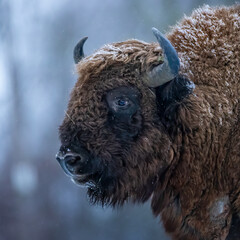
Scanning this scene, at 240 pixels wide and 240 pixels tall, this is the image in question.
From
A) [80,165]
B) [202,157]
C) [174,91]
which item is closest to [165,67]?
[174,91]

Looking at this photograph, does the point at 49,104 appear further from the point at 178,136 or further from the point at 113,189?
the point at 178,136

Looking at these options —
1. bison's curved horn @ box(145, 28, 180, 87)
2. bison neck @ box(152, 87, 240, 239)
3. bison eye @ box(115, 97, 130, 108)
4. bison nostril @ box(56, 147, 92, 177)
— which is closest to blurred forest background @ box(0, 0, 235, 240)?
bison neck @ box(152, 87, 240, 239)

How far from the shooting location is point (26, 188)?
11586 millimetres

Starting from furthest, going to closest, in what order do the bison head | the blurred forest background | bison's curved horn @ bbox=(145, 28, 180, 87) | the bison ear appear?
the blurred forest background, the bison ear, the bison head, bison's curved horn @ bbox=(145, 28, 180, 87)

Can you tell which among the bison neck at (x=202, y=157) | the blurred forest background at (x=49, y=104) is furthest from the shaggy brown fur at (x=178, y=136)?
the blurred forest background at (x=49, y=104)

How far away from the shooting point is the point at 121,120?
3537mm

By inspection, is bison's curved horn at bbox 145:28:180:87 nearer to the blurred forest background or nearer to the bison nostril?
the bison nostril

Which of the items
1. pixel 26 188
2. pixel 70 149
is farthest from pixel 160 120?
pixel 26 188

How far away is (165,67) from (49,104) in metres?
8.95

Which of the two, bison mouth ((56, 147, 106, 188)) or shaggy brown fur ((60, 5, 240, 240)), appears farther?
shaggy brown fur ((60, 5, 240, 240))

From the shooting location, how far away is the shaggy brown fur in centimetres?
354

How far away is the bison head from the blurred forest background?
659cm

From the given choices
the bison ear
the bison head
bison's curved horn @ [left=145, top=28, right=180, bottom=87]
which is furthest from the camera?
the bison ear

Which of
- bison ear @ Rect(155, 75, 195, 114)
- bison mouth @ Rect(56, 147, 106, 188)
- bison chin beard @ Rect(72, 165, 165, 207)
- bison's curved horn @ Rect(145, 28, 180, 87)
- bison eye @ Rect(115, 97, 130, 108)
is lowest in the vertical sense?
bison chin beard @ Rect(72, 165, 165, 207)
